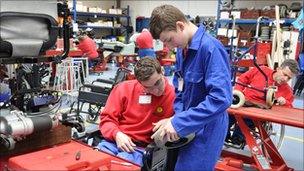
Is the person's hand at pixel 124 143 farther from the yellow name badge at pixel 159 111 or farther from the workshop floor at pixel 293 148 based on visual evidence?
the workshop floor at pixel 293 148

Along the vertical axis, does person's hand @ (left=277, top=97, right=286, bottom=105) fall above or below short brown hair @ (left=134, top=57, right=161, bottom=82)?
below

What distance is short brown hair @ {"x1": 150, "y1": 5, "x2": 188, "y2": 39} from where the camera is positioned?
1.59 meters

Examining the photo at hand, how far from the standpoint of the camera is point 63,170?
1.21 m

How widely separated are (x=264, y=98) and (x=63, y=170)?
2601 millimetres

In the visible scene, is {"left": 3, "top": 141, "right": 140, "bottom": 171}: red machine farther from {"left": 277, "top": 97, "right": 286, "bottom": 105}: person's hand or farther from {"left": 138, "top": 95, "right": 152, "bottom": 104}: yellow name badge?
{"left": 277, "top": 97, "right": 286, "bottom": 105}: person's hand

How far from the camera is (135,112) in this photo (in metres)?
2.33

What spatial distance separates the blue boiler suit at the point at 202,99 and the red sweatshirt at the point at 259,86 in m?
→ 1.70

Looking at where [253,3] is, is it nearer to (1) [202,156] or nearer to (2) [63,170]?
(1) [202,156]

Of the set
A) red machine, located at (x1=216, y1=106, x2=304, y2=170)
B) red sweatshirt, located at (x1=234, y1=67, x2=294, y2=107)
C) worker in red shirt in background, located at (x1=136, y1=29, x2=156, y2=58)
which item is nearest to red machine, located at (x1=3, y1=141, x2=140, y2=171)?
red machine, located at (x1=216, y1=106, x2=304, y2=170)

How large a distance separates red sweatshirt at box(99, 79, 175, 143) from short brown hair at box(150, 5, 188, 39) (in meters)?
0.78

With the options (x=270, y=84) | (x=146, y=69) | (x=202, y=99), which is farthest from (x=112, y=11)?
(x=202, y=99)

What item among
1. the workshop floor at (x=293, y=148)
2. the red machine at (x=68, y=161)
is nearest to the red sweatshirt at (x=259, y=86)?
the workshop floor at (x=293, y=148)

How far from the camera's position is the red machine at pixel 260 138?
274 cm

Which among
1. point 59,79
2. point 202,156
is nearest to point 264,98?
point 202,156
